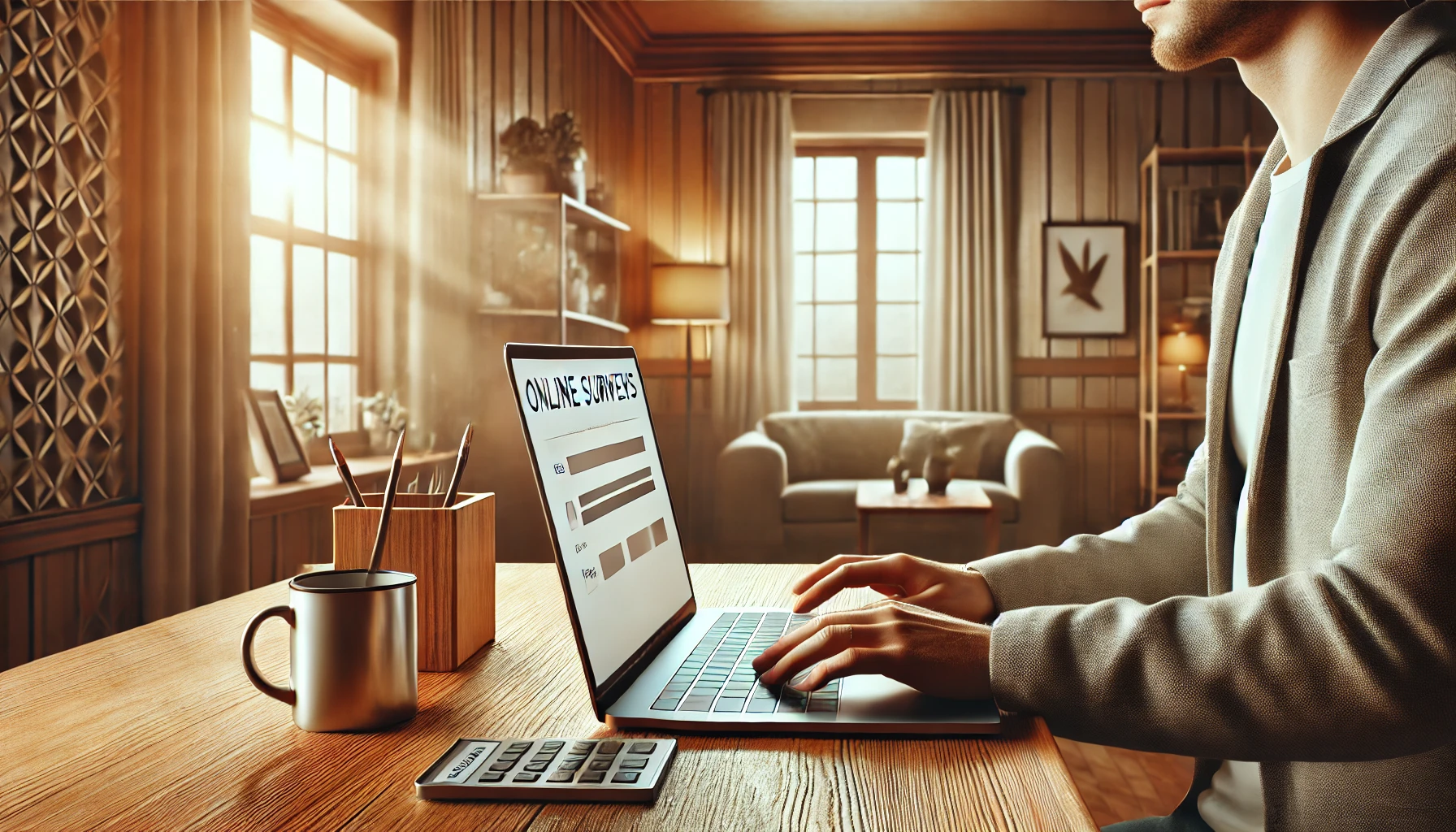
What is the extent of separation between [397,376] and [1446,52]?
3674 mm

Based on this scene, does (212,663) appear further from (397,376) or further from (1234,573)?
(397,376)

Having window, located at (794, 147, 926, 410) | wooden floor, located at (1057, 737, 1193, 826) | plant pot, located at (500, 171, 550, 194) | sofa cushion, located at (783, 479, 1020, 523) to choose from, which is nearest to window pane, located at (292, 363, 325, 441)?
plant pot, located at (500, 171, 550, 194)

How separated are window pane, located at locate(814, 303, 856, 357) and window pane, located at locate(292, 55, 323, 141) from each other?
341cm

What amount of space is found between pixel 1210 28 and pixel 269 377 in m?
3.05

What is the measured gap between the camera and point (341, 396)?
375cm

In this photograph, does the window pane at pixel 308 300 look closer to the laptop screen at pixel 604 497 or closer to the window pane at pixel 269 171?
the window pane at pixel 269 171

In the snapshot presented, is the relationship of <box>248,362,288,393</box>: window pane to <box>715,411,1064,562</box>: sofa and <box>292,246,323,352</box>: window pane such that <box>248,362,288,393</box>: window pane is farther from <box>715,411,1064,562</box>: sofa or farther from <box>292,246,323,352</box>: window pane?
<box>715,411,1064,562</box>: sofa

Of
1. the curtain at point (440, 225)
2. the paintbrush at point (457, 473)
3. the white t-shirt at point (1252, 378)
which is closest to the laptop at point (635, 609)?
the paintbrush at point (457, 473)

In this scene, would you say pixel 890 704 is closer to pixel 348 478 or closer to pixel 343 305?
pixel 348 478

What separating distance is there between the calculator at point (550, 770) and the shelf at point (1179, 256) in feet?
18.7

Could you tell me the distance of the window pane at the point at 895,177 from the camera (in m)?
6.22

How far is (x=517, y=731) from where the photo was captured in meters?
0.67

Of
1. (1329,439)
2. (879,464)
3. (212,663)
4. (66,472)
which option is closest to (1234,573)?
(1329,439)

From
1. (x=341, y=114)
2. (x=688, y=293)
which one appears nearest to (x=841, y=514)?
(x=688, y=293)
